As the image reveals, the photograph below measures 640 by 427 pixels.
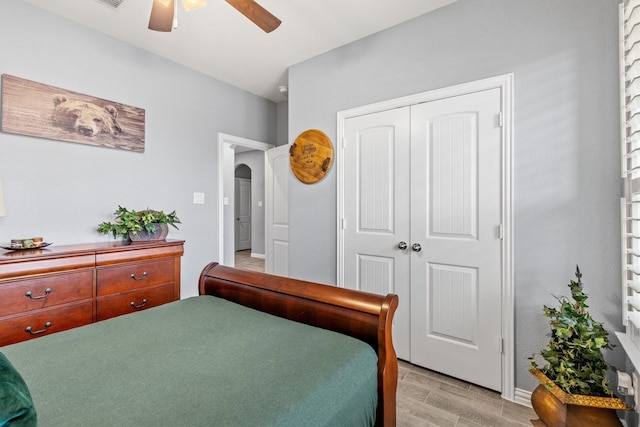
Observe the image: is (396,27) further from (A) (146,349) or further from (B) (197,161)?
(A) (146,349)

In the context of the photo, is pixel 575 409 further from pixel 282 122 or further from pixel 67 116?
pixel 282 122

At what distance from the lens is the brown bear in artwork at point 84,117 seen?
233 cm

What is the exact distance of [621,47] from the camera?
1570 millimetres

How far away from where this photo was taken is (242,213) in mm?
7980

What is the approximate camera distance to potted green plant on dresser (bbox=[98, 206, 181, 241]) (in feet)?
8.14

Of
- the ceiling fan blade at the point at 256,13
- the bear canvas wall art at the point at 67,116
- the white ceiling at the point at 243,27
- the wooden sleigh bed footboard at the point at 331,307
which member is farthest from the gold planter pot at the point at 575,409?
the bear canvas wall art at the point at 67,116

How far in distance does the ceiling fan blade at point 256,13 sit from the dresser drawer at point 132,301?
2093mm

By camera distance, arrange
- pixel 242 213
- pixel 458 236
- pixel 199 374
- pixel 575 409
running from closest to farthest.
A: 1. pixel 199 374
2. pixel 575 409
3. pixel 458 236
4. pixel 242 213

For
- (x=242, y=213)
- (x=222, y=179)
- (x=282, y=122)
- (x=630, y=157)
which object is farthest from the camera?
(x=242, y=213)

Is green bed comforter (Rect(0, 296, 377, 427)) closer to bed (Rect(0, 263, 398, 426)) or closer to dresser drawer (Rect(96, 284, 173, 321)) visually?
bed (Rect(0, 263, 398, 426))

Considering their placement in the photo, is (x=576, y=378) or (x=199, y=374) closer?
(x=199, y=374)

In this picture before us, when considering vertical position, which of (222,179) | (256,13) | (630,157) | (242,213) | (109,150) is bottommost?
(242,213)

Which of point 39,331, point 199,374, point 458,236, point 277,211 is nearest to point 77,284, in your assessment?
point 39,331

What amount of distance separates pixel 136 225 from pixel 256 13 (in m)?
1.88
